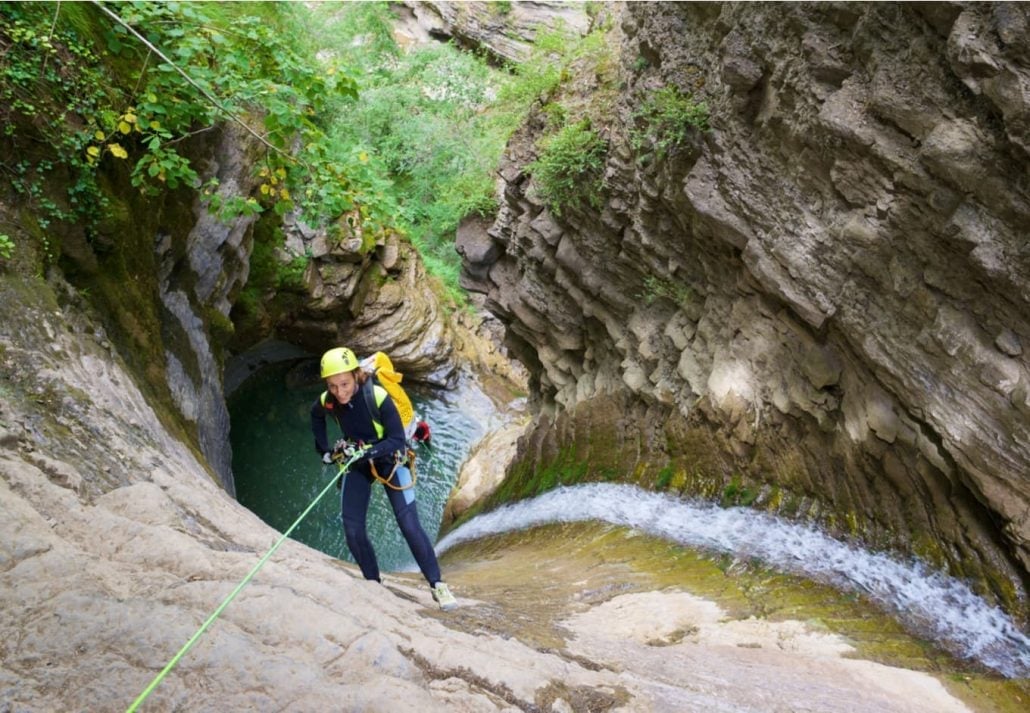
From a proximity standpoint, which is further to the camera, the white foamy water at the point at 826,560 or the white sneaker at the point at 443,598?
the white foamy water at the point at 826,560

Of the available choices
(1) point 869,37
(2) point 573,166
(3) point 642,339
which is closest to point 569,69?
(2) point 573,166

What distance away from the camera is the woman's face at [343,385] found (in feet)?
14.4

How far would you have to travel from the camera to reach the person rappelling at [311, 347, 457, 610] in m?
4.47

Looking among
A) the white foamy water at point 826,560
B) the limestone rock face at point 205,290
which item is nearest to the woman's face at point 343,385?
the limestone rock face at point 205,290

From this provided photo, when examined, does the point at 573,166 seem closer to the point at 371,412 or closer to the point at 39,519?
the point at 371,412

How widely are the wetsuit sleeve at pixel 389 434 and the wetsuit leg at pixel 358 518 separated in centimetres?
37

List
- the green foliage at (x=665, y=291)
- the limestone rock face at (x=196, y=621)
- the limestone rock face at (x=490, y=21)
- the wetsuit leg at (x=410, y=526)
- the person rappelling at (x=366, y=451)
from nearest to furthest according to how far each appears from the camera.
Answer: the limestone rock face at (x=196, y=621) < the person rappelling at (x=366, y=451) < the wetsuit leg at (x=410, y=526) < the green foliage at (x=665, y=291) < the limestone rock face at (x=490, y=21)

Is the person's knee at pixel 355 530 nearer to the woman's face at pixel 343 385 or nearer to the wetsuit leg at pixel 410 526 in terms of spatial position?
the wetsuit leg at pixel 410 526

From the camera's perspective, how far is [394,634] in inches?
127

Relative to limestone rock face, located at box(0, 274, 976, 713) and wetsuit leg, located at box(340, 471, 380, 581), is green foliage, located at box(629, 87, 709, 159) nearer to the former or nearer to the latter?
wetsuit leg, located at box(340, 471, 380, 581)

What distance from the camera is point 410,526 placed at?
15.6ft

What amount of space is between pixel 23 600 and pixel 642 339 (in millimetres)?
7772

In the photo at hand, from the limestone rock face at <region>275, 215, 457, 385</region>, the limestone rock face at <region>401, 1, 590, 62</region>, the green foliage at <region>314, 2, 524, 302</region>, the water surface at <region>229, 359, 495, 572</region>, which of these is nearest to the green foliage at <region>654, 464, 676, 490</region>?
the water surface at <region>229, 359, 495, 572</region>

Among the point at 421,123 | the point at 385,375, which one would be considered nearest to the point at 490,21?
the point at 421,123
